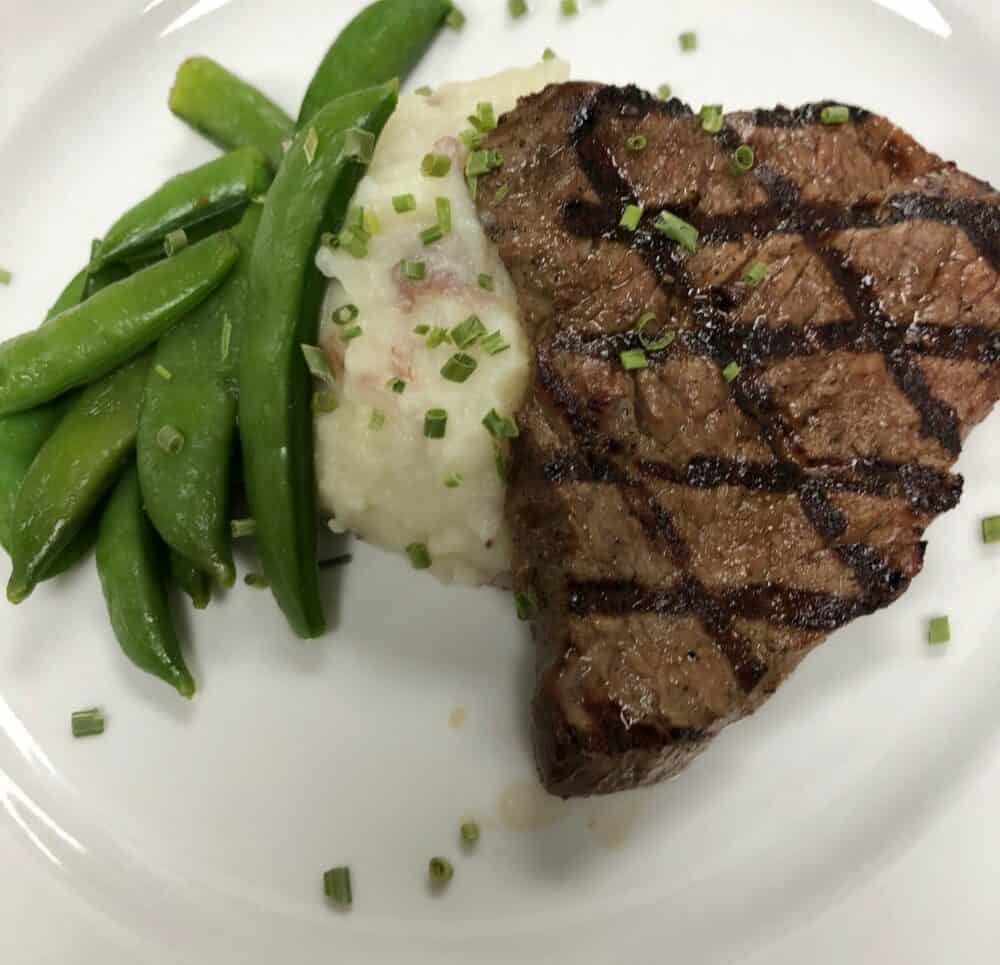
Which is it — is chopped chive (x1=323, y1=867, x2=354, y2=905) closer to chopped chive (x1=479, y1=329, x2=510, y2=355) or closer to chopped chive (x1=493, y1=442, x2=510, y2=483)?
chopped chive (x1=493, y1=442, x2=510, y2=483)

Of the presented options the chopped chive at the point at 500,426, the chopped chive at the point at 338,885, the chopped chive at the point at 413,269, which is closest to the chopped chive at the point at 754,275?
the chopped chive at the point at 500,426

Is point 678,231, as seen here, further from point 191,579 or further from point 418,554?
point 191,579

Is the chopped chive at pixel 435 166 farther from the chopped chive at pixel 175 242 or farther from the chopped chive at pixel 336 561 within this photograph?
the chopped chive at pixel 336 561

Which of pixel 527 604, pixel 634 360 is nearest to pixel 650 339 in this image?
→ pixel 634 360

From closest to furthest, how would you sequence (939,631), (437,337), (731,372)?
(731,372) → (437,337) → (939,631)

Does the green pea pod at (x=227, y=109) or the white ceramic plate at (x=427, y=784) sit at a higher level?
the green pea pod at (x=227, y=109)
